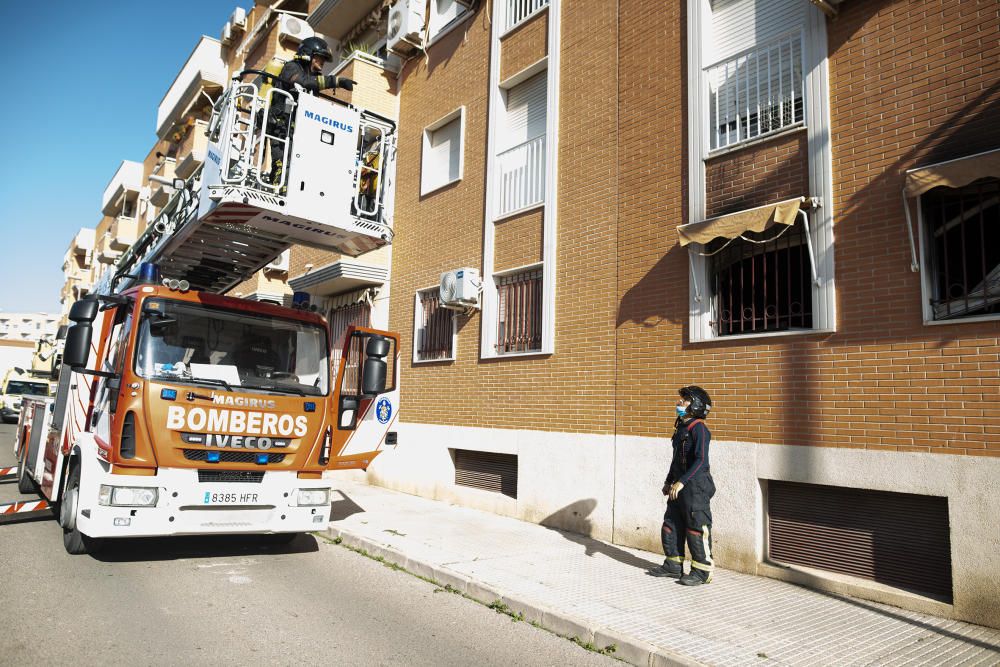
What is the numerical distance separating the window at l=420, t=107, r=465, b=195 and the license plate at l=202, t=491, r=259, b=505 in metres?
7.39

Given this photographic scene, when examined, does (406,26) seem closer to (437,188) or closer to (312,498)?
(437,188)

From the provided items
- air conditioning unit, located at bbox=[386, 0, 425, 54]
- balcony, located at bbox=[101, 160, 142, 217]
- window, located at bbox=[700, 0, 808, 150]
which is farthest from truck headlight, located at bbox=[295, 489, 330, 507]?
balcony, located at bbox=[101, 160, 142, 217]

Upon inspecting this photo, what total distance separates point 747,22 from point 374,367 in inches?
231

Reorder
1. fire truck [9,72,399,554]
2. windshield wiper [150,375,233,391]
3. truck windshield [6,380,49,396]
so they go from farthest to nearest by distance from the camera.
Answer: truck windshield [6,380,49,396] < windshield wiper [150,375,233,391] < fire truck [9,72,399,554]

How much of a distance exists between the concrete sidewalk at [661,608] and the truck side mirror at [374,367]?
171 cm

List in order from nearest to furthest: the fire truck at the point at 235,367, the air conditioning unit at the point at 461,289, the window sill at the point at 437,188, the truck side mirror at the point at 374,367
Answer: the fire truck at the point at 235,367 < the truck side mirror at the point at 374,367 < the air conditioning unit at the point at 461,289 < the window sill at the point at 437,188

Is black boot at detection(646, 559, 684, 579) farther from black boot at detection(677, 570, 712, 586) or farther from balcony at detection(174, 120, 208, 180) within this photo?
balcony at detection(174, 120, 208, 180)

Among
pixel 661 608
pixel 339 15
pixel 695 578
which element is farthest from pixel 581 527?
pixel 339 15

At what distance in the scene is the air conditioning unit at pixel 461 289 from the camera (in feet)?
35.7

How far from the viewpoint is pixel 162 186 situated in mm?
27297

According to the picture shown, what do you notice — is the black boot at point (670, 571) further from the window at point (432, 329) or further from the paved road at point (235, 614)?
the window at point (432, 329)

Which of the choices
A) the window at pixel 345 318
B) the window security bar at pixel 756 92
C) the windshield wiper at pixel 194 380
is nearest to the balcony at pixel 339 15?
the window at pixel 345 318

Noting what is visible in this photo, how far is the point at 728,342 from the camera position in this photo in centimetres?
741

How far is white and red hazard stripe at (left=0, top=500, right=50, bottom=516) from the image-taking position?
7580 mm
